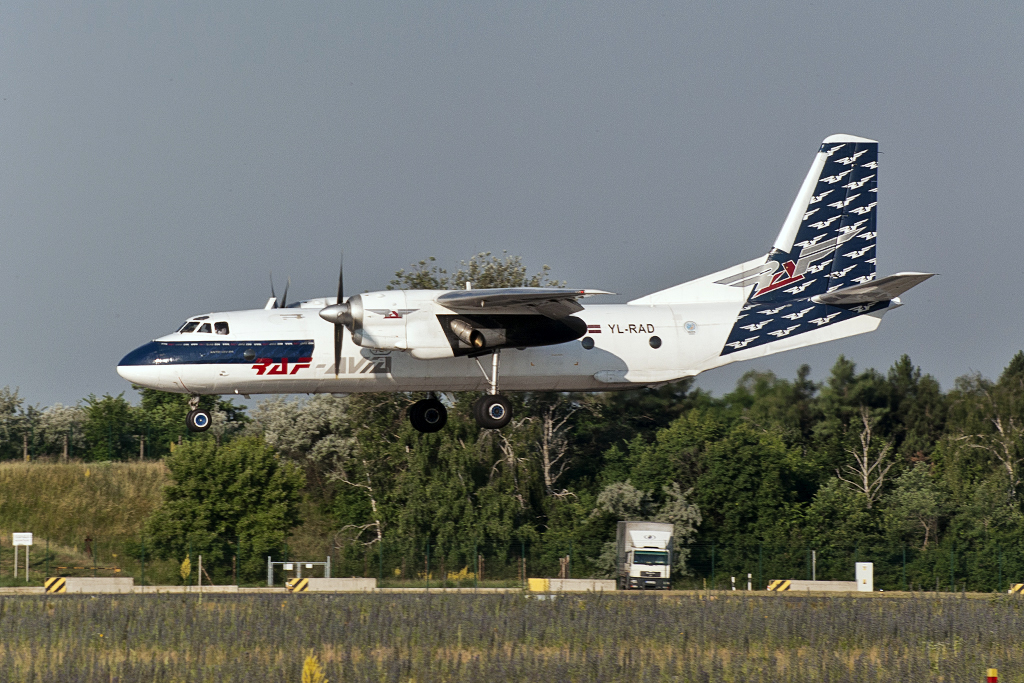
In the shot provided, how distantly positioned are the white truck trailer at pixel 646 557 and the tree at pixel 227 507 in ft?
46.4

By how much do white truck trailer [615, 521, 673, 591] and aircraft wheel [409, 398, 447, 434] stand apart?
44.5 ft

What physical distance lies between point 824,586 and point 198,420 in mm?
23412

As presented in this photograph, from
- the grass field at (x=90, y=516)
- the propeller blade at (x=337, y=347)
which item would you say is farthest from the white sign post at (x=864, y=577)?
the grass field at (x=90, y=516)

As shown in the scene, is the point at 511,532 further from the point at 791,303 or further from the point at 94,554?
the point at 791,303

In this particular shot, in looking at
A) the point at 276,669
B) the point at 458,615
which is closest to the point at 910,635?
the point at 458,615

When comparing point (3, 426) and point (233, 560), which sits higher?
point (3, 426)

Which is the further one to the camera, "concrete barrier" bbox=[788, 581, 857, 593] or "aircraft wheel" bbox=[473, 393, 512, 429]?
"concrete barrier" bbox=[788, 581, 857, 593]

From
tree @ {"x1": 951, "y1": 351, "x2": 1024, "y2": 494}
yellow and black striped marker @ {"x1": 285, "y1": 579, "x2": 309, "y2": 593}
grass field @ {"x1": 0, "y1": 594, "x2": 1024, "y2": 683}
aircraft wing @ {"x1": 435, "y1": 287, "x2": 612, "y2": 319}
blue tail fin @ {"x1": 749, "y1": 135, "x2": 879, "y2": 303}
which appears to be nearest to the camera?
grass field @ {"x1": 0, "y1": 594, "x2": 1024, "y2": 683}

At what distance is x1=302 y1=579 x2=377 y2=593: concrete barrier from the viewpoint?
34.9 meters

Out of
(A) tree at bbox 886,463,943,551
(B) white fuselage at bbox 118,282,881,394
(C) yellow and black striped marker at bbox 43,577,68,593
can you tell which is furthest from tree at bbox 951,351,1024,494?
(C) yellow and black striped marker at bbox 43,577,68,593

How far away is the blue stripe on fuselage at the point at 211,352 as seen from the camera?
2672cm

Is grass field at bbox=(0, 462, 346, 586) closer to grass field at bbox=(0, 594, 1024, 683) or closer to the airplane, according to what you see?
the airplane

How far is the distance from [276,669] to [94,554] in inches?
1394

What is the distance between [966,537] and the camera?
4738 centimetres
